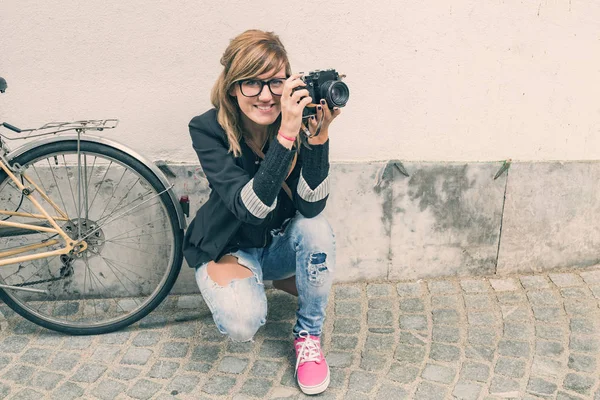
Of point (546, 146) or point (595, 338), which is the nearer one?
point (595, 338)

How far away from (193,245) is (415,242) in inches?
52.5

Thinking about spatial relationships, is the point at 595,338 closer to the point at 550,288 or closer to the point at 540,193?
the point at 550,288

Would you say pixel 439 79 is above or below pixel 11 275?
above

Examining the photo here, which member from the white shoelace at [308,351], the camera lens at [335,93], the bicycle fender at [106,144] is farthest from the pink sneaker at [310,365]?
the camera lens at [335,93]

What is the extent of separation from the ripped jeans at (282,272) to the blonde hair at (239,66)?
0.49 metres

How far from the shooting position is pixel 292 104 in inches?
101

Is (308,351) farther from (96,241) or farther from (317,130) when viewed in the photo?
(96,241)

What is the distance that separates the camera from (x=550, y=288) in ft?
12.1

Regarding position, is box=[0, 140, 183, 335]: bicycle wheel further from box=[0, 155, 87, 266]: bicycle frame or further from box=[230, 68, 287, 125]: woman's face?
box=[230, 68, 287, 125]: woman's face

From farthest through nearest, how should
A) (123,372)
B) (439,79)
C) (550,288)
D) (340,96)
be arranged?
(550,288) < (439,79) < (123,372) < (340,96)

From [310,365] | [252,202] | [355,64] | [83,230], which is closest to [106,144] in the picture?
[83,230]

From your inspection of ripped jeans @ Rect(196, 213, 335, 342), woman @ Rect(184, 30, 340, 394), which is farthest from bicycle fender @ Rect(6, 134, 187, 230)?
ripped jeans @ Rect(196, 213, 335, 342)

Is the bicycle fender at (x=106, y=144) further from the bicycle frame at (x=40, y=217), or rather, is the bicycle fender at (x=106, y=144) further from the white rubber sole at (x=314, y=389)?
the white rubber sole at (x=314, y=389)

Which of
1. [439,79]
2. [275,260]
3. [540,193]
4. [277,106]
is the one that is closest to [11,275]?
[275,260]
